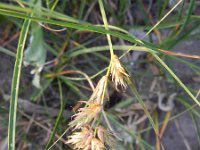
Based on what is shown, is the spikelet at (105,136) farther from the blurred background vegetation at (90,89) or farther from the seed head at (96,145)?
the blurred background vegetation at (90,89)

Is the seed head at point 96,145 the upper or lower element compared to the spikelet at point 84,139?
lower

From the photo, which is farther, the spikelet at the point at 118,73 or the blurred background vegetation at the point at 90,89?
the blurred background vegetation at the point at 90,89

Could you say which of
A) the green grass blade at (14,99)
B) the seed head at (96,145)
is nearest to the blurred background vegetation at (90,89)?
the green grass blade at (14,99)

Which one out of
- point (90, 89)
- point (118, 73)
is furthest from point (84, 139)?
point (90, 89)

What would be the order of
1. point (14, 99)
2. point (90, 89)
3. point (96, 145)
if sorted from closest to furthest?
point (96, 145), point (14, 99), point (90, 89)

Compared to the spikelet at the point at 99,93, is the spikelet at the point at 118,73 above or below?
above

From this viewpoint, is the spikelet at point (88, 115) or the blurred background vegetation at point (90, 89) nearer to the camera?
the spikelet at point (88, 115)

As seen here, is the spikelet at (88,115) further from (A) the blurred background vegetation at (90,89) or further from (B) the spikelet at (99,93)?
(A) the blurred background vegetation at (90,89)

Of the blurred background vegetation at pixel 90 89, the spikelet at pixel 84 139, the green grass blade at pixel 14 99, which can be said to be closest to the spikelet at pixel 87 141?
the spikelet at pixel 84 139

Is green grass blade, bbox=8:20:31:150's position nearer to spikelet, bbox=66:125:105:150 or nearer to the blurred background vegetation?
spikelet, bbox=66:125:105:150

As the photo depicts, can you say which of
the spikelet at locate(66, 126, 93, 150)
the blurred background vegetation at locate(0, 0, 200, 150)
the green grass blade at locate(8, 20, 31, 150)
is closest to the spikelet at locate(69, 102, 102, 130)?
the spikelet at locate(66, 126, 93, 150)

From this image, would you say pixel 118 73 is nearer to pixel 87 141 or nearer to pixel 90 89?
pixel 87 141

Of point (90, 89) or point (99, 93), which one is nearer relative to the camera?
point (99, 93)
